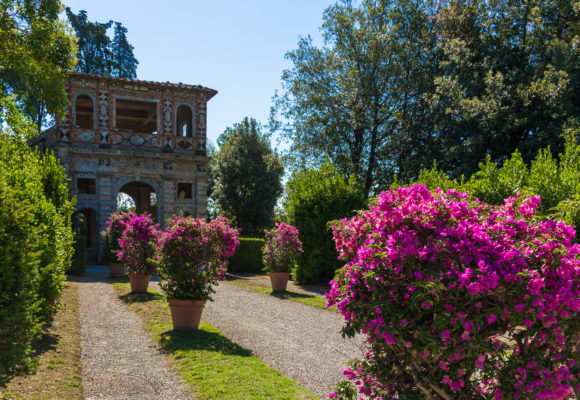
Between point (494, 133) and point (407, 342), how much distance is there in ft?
57.1

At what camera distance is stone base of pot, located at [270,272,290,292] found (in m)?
14.4

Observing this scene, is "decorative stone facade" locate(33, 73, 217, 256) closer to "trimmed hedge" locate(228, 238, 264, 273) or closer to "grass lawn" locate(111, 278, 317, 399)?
"trimmed hedge" locate(228, 238, 264, 273)

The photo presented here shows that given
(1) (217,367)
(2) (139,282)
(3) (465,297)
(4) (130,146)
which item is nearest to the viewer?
(3) (465,297)

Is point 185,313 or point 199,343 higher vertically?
point 185,313

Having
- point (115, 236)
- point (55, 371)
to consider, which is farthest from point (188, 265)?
point (115, 236)

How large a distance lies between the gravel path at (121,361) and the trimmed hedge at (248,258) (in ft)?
39.6

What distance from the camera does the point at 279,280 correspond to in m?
14.5

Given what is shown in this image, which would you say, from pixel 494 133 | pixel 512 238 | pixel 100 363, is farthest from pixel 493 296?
pixel 494 133

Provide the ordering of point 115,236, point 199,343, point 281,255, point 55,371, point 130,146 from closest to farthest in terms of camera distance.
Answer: point 55,371 < point 199,343 < point 281,255 < point 115,236 < point 130,146

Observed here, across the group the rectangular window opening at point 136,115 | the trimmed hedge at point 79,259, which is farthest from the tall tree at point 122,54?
the trimmed hedge at point 79,259

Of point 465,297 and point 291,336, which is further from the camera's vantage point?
point 291,336

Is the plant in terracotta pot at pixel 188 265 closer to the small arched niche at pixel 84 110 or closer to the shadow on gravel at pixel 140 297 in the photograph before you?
the shadow on gravel at pixel 140 297

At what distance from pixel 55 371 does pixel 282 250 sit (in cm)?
942

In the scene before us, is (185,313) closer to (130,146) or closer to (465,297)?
(465,297)
